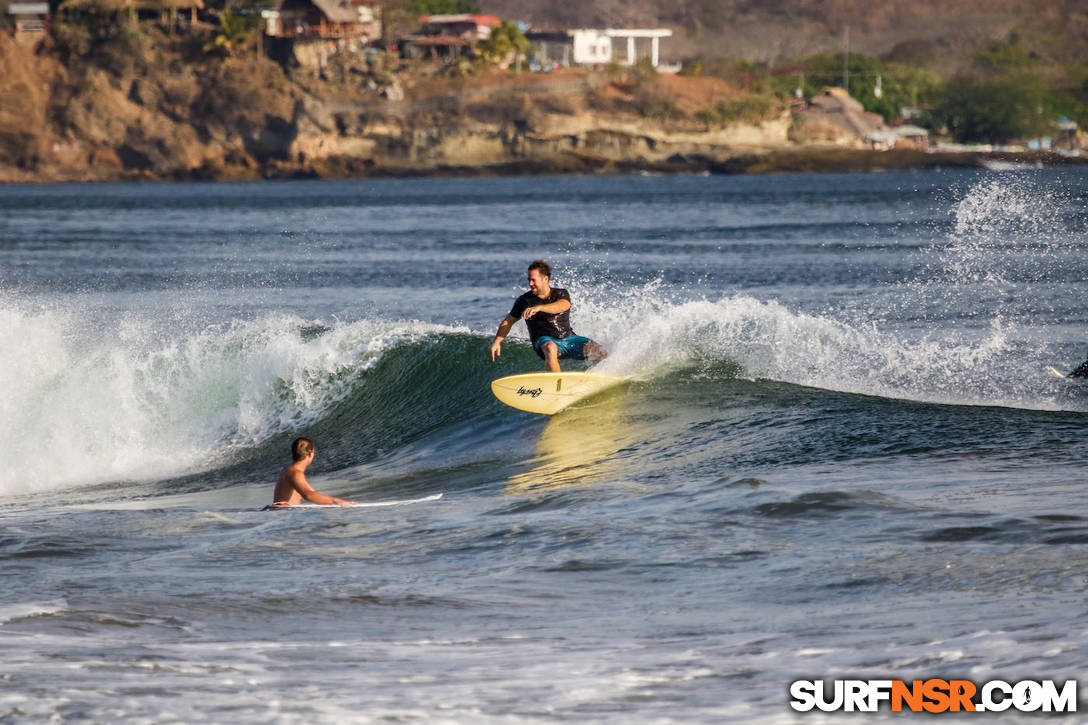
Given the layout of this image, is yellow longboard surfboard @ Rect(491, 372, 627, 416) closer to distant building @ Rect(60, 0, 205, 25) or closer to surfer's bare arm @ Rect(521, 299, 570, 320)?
surfer's bare arm @ Rect(521, 299, 570, 320)

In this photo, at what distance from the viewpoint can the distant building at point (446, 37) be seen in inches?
6280

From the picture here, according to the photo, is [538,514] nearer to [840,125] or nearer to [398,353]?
[398,353]

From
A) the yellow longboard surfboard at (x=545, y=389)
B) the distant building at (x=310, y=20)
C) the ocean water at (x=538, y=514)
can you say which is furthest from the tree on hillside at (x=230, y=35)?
the yellow longboard surfboard at (x=545, y=389)

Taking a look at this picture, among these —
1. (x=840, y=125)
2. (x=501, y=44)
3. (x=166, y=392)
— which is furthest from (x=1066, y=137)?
(x=166, y=392)

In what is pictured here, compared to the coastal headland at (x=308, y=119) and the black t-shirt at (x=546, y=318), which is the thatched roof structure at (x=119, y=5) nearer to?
the coastal headland at (x=308, y=119)

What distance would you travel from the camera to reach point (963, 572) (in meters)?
6.85

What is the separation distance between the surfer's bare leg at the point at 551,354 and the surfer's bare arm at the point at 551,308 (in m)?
0.32

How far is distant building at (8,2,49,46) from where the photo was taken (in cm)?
14062

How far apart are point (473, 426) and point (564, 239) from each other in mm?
35705

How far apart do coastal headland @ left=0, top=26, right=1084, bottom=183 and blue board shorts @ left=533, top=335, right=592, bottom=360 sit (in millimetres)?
124231

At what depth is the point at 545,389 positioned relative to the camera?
13.0 metres

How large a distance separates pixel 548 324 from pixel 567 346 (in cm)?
31

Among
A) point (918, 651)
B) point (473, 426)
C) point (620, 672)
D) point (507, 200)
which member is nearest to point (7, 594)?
point (620, 672)

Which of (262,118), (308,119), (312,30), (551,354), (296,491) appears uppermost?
(312,30)
